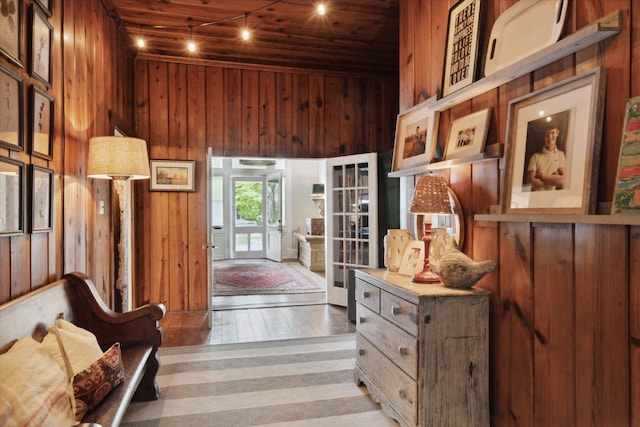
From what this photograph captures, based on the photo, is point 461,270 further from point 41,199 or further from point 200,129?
point 200,129

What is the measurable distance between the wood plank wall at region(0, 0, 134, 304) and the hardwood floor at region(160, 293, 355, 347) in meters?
0.90

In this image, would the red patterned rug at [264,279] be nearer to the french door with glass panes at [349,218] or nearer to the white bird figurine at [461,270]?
the french door with glass panes at [349,218]

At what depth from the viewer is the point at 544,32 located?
1702mm

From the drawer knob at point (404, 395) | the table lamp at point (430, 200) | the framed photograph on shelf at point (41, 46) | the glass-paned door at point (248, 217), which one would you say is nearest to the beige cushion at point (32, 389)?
the framed photograph on shelf at point (41, 46)

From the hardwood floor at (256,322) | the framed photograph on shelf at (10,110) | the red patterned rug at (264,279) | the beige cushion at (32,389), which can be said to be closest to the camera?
the beige cushion at (32,389)

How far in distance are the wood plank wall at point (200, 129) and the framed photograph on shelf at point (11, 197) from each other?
2894 millimetres

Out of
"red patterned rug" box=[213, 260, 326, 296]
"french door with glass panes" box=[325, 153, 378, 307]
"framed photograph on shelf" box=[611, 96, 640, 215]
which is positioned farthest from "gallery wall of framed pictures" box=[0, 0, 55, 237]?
"red patterned rug" box=[213, 260, 326, 296]

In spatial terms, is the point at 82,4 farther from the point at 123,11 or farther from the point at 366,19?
the point at 366,19

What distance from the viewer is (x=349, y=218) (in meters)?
4.95

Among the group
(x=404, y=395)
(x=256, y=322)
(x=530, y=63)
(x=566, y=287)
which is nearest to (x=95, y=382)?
(x=404, y=395)

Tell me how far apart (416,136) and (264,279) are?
4.78 meters

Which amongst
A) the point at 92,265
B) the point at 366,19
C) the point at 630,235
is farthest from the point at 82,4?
the point at 630,235

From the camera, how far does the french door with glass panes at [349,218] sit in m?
4.63

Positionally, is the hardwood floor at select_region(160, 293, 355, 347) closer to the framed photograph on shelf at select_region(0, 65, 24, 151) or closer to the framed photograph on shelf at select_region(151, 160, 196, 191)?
the framed photograph on shelf at select_region(151, 160, 196, 191)
